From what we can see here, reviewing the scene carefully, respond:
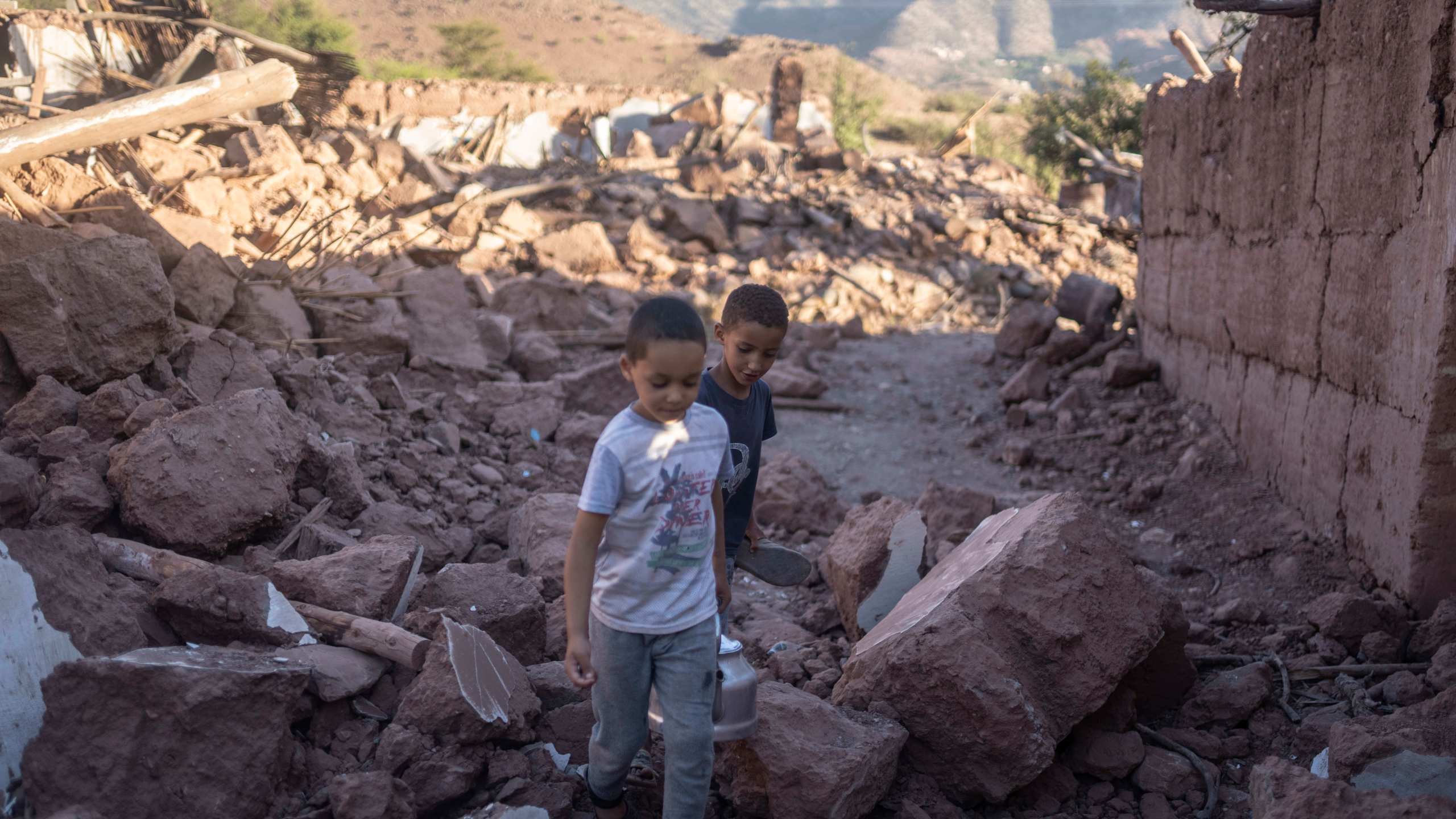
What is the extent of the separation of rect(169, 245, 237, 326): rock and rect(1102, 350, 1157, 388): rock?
5916mm

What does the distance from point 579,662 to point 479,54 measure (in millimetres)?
35736

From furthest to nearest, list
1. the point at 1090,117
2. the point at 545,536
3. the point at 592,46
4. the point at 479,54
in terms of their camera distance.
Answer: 1. the point at 592,46
2. the point at 479,54
3. the point at 1090,117
4. the point at 545,536

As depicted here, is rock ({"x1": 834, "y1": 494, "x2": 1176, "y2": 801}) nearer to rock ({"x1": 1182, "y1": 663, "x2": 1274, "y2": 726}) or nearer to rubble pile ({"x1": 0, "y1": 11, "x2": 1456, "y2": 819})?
rubble pile ({"x1": 0, "y1": 11, "x2": 1456, "y2": 819})

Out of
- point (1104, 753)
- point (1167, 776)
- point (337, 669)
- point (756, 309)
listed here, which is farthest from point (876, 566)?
point (337, 669)

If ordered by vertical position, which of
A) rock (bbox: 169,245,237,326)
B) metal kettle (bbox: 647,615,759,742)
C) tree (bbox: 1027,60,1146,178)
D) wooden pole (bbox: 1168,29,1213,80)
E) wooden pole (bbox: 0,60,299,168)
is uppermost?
tree (bbox: 1027,60,1146,178)

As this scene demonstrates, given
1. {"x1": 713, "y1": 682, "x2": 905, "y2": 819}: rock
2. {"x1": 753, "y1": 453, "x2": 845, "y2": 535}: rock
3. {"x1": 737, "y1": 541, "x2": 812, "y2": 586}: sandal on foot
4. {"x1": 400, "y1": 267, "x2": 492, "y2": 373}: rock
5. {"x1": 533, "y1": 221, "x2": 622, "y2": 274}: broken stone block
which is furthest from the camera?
{"x1": 533, "y1": 221, "x2": 622, "y2": 274}: broken stone block

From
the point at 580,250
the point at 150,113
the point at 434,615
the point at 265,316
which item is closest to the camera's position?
the point at 434,615

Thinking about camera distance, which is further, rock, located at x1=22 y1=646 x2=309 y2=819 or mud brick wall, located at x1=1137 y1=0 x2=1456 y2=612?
mud brick wall, located at x1=1137 y1=0 x2=1456 y2=612

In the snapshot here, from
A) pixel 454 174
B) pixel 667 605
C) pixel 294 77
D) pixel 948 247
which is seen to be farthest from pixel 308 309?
pixel 948 247

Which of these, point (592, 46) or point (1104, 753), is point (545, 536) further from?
point (592, 46)

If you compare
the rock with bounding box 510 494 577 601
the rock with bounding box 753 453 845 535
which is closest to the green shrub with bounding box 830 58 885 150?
the rock with bounding box 753 453 845 535

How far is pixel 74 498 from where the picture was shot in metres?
3.00

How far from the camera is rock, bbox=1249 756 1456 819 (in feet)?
6.44

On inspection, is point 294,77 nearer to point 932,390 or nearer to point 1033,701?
point 932,390
